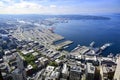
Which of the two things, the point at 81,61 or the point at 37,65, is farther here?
the point at 81,61

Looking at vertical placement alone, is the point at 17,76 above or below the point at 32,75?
above

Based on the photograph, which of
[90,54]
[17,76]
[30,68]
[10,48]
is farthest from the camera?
[10,48]

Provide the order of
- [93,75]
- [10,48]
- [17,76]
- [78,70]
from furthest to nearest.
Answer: [10,48] < [78,70] < [93,75] < [17,76]

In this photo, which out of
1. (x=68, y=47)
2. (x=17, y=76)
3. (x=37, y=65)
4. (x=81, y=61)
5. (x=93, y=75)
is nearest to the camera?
(x=17, y=76)

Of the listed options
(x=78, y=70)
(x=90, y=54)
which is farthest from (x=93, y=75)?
A: (x=90, y=54)

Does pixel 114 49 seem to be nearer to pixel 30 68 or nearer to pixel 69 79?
pixel 69 79

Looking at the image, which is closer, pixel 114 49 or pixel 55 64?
pixel 55 64

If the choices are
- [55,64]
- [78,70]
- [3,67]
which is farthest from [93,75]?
[3,67]

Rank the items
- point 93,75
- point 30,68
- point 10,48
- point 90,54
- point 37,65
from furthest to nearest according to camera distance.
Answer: point 10,48 → point 90,54 → point 37,65 → point 30,68 → point 93,75

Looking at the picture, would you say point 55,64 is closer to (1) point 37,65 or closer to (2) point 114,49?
(1) point 37,65
